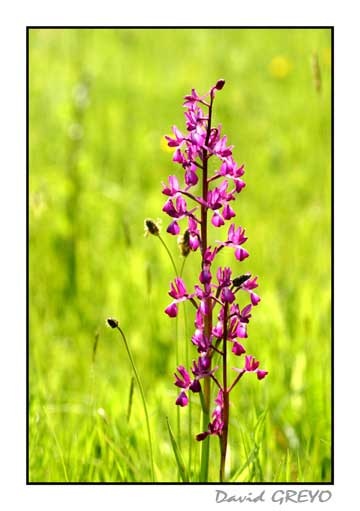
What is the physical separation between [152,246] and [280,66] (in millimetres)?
2827

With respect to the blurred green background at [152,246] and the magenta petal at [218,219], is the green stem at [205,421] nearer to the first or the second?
the blurred green background at [152,246]

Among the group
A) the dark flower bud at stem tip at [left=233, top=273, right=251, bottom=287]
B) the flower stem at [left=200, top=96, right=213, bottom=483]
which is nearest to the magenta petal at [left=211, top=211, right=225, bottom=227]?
the flower stem at [left=200, top=96, right=213, bottom=483]

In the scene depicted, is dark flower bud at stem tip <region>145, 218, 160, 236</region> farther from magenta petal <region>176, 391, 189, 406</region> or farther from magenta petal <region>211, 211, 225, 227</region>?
magenta petal <region>176, 391, 189, 406</region>

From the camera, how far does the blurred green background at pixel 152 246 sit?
3.31 m

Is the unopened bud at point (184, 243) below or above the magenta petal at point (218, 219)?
below

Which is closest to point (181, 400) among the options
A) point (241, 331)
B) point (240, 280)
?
point (241, 331)

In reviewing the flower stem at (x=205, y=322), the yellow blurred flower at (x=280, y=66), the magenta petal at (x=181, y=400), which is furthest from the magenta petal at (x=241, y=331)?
the yellow blurred flower at (x=280, y=66)

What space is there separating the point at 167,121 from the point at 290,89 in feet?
4.00

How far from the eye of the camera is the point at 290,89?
7.62 metres

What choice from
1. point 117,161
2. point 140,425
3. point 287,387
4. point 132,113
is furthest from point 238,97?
point 140,425

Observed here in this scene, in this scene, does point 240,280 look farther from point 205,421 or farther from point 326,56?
point 326,56

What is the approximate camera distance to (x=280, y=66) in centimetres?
762

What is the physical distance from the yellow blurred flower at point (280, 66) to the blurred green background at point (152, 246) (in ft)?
0.07

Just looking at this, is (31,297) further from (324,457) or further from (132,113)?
(132,113)
